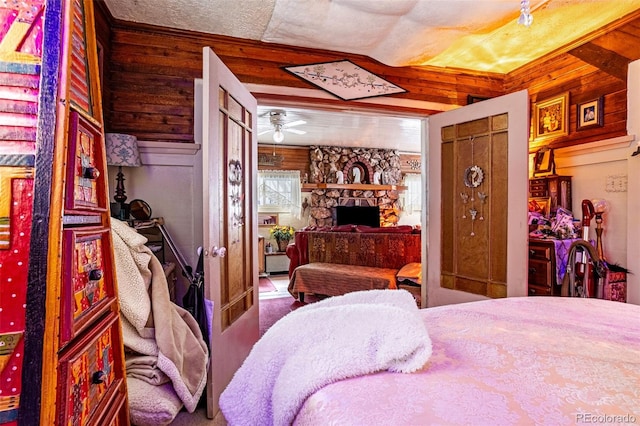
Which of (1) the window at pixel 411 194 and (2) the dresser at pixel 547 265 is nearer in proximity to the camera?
(2) the dresser at pixel 547 265

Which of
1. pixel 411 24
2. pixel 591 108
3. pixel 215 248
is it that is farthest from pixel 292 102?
pixel 591 108

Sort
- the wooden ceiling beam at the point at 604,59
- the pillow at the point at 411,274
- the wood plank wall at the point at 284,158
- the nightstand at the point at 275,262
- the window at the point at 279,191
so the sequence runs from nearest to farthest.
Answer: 1. the wooden ceiling beam at the point at 604,59
2. the pillow at the point at 411,274
3. the nightstand at the point at 275,262
4. the wood plank wall at the point at 284,158
5. the window at the point at 279,191

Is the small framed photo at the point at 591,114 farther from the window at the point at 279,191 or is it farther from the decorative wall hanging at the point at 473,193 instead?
the window at the point at 279,191

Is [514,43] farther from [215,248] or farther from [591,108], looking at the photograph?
[215,248]

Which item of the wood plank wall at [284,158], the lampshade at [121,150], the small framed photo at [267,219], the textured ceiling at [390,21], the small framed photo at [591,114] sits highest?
the textured ceiling at [390,21]

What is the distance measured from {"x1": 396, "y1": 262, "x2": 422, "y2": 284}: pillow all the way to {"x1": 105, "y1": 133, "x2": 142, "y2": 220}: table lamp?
2.76 m

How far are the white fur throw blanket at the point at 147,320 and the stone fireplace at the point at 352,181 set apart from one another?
567 cm

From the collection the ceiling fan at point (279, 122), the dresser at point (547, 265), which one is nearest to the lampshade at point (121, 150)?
the ceiling fan at point (279, 122)

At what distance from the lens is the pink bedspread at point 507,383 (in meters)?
0.62

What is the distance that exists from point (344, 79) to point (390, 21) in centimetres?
67

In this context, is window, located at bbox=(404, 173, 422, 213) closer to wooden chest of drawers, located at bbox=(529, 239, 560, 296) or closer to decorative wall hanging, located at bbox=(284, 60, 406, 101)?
wooden chest of drawers, located at bbox=(529, 239, 560, 296)

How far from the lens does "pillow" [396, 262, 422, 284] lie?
3.67 metres

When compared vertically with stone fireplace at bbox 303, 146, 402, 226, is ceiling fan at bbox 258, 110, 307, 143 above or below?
above

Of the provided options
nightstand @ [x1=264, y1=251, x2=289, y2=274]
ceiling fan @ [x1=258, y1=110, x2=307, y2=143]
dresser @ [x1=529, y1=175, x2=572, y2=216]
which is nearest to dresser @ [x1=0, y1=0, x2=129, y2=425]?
dresser @ [x1=529, y1=175, x2=572, y2=216]
